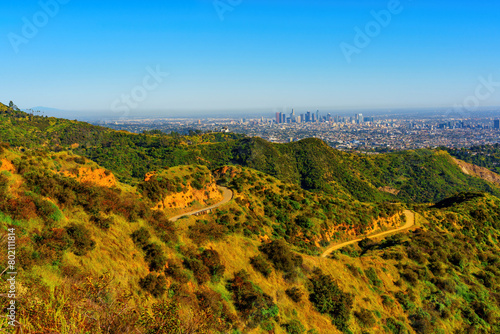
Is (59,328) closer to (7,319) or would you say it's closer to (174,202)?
(7,319)

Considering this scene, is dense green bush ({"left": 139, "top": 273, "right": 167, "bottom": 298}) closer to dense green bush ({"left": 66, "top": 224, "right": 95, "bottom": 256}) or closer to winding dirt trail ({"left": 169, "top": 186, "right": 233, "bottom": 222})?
dense green bush ({"left": 66, "top": 224, "right": 95, "bottom": 256})

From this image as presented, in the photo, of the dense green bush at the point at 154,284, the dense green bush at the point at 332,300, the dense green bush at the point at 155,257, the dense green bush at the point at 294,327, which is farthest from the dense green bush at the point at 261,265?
the dense green bush at the point at 154,284

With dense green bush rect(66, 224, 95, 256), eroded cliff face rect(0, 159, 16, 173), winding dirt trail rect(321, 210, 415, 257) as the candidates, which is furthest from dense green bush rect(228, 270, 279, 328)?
eroded cliff face rect(0, 159, 16, 173)

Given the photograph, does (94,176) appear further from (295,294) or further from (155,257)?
(295,294)

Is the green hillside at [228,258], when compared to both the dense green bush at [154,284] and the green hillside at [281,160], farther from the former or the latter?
the green hillside at [281,160]

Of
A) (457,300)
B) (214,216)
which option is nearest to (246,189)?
(214,216)

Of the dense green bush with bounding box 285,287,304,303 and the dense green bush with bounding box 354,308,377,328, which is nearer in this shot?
the dense green bush with bounding box 285,287,304,303

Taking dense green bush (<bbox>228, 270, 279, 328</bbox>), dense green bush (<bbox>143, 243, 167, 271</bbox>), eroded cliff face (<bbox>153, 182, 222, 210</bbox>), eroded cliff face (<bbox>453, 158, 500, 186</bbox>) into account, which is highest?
dense green bush (<bbox>143, 243, 167, 271</bbox>)

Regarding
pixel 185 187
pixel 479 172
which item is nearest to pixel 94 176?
pixel 185 187
